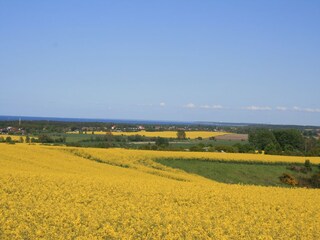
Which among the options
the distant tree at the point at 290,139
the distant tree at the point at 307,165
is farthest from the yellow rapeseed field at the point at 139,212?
the distant tree at the point at 290,139

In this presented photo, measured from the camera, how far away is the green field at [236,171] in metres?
39.6

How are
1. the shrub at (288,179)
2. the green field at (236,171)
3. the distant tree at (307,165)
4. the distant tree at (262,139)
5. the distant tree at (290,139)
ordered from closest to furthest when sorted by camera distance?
the green field at (236,171) → the shrub at (288,179) → the distant tree at (307,165) → the distant tree at (262,139) → the distant tree at (290,139)

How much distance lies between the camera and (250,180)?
3969 cm

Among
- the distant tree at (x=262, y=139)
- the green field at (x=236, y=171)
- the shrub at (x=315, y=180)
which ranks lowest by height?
the shrub at (x=315, y=180)

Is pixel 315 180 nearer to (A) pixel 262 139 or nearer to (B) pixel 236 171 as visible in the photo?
(B) pixel 236 171

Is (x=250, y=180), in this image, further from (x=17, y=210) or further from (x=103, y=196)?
(x=17, y=210)

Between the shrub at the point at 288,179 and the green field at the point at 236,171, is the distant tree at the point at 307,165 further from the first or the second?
the shrub at the point at 288,179

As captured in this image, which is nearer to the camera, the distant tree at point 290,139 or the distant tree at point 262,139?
the distant tree at point 262,139

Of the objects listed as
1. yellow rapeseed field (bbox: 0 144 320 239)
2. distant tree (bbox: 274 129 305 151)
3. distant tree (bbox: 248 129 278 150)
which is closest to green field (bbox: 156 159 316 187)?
yellow rapeseed field (bbox: 0 144 320 239)

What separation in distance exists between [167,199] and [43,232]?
7.13 m

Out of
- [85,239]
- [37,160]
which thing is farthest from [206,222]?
[37,160]

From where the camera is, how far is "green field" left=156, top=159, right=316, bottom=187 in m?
39.6

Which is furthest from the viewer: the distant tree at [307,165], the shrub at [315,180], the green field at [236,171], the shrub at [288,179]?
the distant tree at [307,165]

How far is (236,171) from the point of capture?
41625mm
